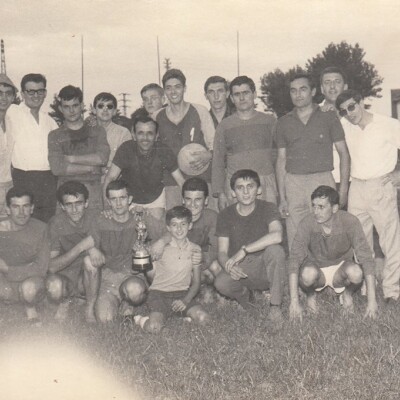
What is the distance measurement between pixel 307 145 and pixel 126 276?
88.3 inches

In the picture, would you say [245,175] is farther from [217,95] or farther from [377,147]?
[217,95]

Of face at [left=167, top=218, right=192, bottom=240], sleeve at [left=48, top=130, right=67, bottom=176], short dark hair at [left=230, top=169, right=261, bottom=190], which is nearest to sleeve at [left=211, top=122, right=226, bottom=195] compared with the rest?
short dark hair at [left=230, top=169, right=261, bottom=190]

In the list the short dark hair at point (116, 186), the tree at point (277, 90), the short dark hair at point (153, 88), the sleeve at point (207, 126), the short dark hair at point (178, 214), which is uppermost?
the tree at point (277, 90)

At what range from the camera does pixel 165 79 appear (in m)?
7.32

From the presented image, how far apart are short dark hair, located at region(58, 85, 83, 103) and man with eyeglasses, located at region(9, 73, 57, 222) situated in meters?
0.34

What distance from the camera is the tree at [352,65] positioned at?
55500 mm

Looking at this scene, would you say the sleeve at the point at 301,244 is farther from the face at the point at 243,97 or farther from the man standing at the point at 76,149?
the man standing at the point at 76,149

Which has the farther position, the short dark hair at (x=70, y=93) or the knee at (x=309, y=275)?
the short dark hair at (x=70, y=93)

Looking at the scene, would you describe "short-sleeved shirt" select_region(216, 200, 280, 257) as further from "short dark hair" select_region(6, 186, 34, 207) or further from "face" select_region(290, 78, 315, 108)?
"short dark hair" select_region(6, 186, 34, 207)

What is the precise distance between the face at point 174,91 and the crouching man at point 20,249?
6.25 ft

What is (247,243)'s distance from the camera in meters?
6.27

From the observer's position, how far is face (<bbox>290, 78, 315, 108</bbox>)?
672cm

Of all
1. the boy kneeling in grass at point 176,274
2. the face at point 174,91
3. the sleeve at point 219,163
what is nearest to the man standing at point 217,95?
the face at point 174,91

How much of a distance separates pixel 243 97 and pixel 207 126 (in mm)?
542
